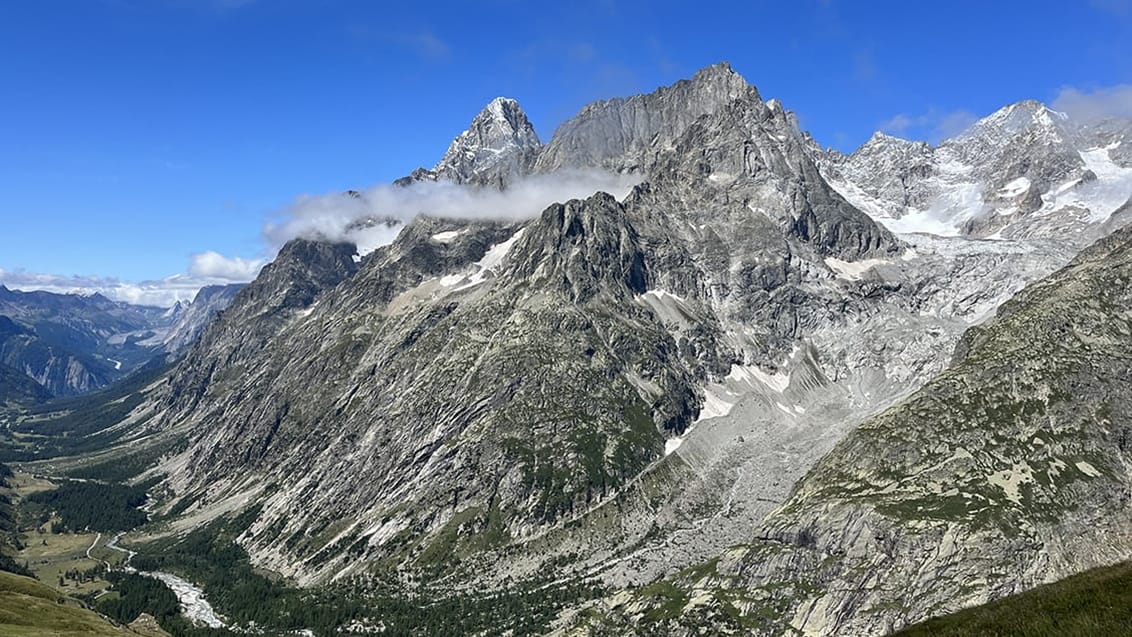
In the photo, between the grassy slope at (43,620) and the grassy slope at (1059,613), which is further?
the grassy slope at (43,620)

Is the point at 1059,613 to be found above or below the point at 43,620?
above

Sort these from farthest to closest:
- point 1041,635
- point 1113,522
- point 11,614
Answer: point 1113,522
point 11,614
point 1041,635

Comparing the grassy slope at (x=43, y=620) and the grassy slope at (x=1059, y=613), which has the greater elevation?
the grassy slope at (x=1059, y=613)

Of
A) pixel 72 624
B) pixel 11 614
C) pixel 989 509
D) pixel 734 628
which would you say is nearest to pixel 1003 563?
pixel 989 509

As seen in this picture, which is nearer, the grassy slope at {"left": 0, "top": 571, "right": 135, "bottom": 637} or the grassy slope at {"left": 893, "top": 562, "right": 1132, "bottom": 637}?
the grassy slope at {"left": 893, "top": 562, "right": 1132, "bottom": 637}

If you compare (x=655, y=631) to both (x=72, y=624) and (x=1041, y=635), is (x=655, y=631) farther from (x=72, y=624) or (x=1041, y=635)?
(x=1041, y=635)

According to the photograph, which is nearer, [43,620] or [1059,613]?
[1059,613]

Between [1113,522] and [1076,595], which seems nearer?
[1076,595]

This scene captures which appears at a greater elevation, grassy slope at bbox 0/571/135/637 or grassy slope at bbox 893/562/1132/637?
grassy slope at bbox 893/562/1132/637
